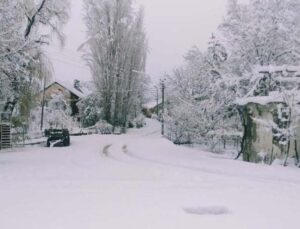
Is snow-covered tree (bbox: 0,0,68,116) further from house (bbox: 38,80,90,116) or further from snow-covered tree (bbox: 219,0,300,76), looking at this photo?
house (bbox: 38,80,90,116)

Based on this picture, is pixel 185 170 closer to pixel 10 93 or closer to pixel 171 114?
pixel 10 93

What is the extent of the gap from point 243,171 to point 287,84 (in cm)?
796

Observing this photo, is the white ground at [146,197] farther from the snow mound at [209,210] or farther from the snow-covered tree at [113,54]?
the snow-covered tree at [113,54]

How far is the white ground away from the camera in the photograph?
24.4 feet

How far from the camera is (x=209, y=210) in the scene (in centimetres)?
847

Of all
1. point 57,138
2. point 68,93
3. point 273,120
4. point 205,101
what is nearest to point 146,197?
point 273,120

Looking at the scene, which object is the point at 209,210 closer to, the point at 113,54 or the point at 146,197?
the point at 146,197

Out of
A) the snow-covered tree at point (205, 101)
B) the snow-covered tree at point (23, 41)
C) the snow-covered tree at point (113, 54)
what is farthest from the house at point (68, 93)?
the snow-covered tree at point (23, 41)

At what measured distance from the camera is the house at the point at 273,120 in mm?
17578

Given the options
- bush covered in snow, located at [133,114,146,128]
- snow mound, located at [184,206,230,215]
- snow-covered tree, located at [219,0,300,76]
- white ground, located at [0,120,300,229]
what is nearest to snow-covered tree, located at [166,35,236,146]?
snow-covered tree, located at [219,0,300,76]

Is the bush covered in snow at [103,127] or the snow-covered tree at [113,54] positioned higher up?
the snow-covered tree at [113,54]

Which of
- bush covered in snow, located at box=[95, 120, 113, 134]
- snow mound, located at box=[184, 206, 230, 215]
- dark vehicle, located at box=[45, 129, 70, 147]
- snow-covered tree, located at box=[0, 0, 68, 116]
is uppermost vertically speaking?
snow-covered tree, located at box=[0, 0, 68, 116]

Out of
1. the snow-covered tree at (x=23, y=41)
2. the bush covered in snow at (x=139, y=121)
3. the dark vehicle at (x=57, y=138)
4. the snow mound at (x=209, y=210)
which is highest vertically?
the snow-covered tree at (x=23, y=41)

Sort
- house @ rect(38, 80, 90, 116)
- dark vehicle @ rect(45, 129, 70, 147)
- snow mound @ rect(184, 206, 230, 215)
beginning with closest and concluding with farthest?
snow mound @ rect(184, 206, 230, 215)
dark vehicle @ rect(45, 129, 70, 147)
house @ rect(38, 80, 90, 116)
